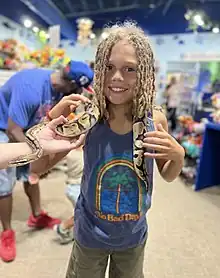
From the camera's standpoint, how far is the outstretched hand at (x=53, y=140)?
3.07 ft

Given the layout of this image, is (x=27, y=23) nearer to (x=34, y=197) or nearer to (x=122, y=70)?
(x=34, y=197)

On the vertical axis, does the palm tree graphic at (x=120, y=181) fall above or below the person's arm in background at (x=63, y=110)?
below

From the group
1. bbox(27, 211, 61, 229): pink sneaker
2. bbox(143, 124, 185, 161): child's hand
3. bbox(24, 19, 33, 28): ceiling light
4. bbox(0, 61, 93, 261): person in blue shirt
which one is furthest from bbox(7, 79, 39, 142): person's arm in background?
bbox(24, 19, 33, 28): ceiling light

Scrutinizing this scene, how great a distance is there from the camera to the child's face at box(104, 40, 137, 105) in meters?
0.89

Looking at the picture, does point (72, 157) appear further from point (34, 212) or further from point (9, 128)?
point (34, 212)

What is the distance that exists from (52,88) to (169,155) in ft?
4.09

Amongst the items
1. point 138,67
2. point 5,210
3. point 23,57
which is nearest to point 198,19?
point 23,57

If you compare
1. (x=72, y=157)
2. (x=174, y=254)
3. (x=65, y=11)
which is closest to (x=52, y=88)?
(x=72, y=157)

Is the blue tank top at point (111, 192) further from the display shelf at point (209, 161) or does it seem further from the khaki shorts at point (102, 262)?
the display shelf at point (209, 161)

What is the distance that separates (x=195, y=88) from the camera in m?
7.12

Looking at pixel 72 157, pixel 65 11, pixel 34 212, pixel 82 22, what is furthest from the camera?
pixel 65 11

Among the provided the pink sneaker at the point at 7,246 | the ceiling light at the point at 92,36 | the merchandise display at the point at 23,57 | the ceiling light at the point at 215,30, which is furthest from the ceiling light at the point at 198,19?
the pink sneaker at the point at 7,246

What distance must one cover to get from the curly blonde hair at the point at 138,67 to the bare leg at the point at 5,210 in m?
1.37

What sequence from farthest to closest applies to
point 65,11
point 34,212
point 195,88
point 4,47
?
point 65,11 → point 195,88 → point 4,47 → point 34,212
